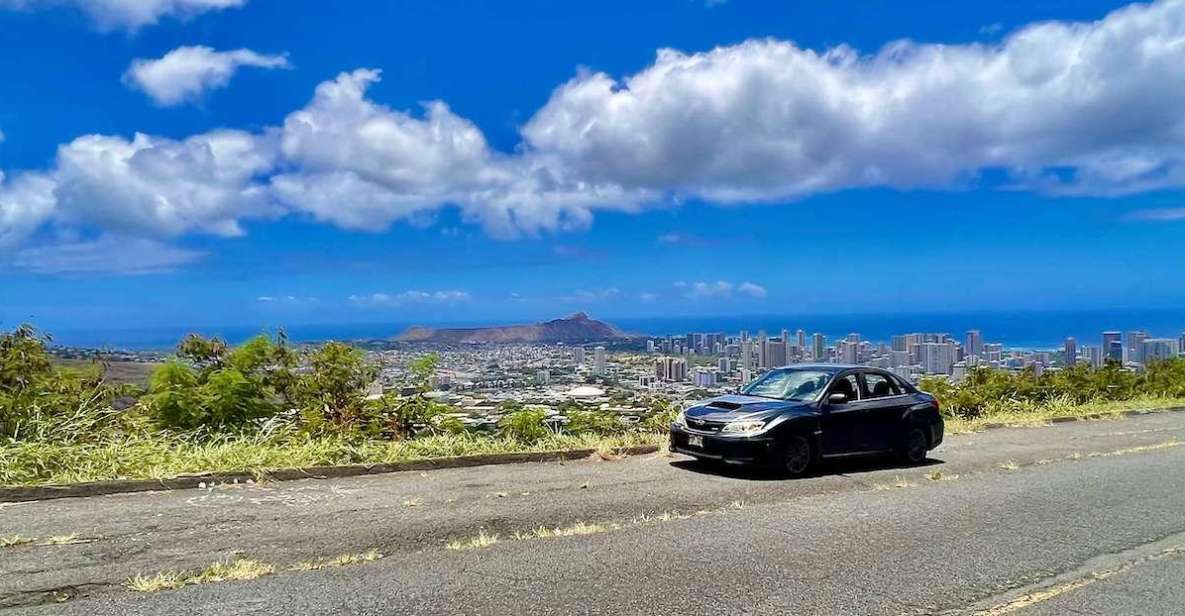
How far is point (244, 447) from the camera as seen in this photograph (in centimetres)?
1092

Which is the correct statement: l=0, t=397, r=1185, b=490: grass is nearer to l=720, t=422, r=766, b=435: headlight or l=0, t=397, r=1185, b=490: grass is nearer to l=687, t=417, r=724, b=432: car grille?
l=687, t=417, r=724, b=432: car grille

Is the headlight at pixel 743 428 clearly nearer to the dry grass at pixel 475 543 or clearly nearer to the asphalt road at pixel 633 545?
the asphalt road at pixel 633 545

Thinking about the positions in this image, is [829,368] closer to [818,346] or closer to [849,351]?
[849,351]

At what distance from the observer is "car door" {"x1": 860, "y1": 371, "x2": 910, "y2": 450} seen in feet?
43.0

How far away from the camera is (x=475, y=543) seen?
7.65 metres

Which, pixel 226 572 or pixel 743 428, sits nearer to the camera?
pixel 226 572

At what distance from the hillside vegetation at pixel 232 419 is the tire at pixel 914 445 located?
151 inches

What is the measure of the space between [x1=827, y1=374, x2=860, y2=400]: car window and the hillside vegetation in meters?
3.06

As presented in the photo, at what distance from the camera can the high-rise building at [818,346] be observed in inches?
930

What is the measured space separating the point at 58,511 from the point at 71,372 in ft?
12.3

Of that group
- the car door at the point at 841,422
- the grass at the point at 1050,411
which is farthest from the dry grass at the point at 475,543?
the grass at the point at 1050,411

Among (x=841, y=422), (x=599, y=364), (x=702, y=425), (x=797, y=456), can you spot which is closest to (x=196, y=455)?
(x=702, y=425)

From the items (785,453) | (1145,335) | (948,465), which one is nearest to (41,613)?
(785,453)

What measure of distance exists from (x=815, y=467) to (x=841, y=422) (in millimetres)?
722
